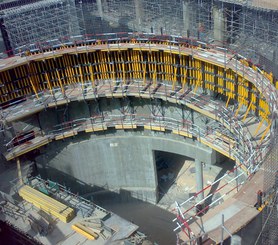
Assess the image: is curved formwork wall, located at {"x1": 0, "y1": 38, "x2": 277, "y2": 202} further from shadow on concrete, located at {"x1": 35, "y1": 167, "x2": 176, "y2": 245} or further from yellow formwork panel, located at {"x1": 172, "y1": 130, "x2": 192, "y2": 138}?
shadow on concrete, located at {"x1": 35, "y1": 167, "x2": 176, "y2": 245}

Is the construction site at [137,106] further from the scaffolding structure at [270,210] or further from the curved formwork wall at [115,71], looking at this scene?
the scaffolding structure at [270,210]

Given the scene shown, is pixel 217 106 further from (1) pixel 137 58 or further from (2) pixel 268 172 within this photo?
(2) pixel 268 172

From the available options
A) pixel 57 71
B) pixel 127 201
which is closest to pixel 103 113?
pixel 57 71

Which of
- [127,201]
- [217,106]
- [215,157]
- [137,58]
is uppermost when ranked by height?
[137,58]

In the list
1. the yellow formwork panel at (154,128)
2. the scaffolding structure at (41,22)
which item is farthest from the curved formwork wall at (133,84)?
the scaffolding structure at (41,22)

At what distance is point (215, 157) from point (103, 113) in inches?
367

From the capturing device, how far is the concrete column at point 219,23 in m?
32.3

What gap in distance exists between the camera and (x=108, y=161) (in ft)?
109

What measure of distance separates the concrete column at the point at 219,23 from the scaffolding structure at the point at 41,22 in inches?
416

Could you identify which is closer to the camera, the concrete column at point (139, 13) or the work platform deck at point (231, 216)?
the work platform deck at point (231, 216)

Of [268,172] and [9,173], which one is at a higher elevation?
[268,172]

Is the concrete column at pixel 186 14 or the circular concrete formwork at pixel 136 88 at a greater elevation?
the concrete column at pixel 186 14

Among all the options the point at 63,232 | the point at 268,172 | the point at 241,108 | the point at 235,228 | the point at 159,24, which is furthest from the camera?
the point at 159,24

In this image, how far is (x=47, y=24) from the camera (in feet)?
112
